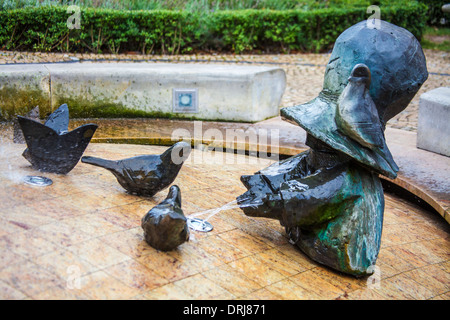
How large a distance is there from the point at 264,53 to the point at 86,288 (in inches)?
449

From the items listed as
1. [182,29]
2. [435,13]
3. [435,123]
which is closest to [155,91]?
[435,123]

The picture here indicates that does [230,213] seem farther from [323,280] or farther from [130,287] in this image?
[130,287]

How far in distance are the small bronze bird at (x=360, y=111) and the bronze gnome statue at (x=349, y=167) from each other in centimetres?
2

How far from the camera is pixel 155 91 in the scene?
20.4 ft

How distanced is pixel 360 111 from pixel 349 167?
1.44 feet

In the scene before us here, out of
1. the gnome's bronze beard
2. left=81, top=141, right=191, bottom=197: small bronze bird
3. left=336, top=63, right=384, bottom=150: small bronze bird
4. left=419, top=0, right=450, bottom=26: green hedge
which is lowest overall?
left=81, top=141, right=191, bottom=197: small bronze bird

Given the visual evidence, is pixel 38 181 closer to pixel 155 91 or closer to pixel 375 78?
pixel 375 78

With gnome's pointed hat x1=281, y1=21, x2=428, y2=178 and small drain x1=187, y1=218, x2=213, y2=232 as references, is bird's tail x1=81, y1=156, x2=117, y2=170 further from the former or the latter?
gnome's pointed hat x1=281, y1=21, x2=428, y2=178

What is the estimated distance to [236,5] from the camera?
14070 millimetres

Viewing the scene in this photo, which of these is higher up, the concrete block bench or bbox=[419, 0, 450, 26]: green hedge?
bbox=[419, 0, 450, 26]: green hedge

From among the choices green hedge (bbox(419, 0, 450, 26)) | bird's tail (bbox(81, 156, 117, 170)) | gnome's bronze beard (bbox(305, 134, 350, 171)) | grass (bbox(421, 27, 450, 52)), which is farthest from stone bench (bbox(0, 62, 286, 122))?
green hedge (bbox(419, 0, 450, 26))

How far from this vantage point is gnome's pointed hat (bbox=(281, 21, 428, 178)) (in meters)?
2.90

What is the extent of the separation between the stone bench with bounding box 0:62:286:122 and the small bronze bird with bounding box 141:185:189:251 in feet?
11.3
